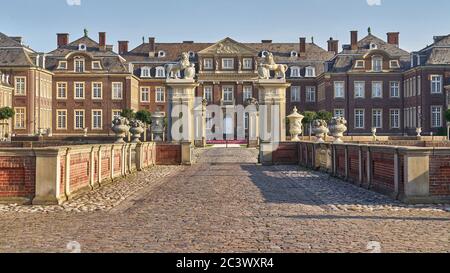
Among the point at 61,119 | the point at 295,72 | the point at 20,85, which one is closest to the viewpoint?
the point at 20,85

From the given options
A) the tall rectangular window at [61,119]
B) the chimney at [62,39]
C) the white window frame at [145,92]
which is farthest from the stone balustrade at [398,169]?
the chimney at [62,39]

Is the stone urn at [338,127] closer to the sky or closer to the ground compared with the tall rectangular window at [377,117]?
closer to the ground

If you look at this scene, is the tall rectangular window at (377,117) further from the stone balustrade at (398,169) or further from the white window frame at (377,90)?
the stone balustrade at (398,169)

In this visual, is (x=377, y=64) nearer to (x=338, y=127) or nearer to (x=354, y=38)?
(x=354, y=38)

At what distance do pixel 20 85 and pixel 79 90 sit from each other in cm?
761

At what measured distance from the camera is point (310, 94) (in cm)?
6256

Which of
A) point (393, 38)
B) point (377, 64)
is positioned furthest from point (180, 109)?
point (393, 38)

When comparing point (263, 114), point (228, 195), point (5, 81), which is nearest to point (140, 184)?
point (228, 195)

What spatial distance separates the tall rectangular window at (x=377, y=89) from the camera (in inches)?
2222

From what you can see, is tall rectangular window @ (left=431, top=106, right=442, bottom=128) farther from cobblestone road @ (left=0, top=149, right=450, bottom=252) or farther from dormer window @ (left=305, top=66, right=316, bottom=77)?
cobblestone road @ (left=0, top=149, right=450, bottom=252)

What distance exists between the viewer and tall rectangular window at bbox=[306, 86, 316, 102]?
62.4 metres

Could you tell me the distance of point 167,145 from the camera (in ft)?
76.5

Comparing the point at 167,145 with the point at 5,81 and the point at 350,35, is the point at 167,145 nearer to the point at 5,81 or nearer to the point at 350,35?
the point at 5,81

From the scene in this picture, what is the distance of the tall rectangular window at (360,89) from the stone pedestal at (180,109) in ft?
115
